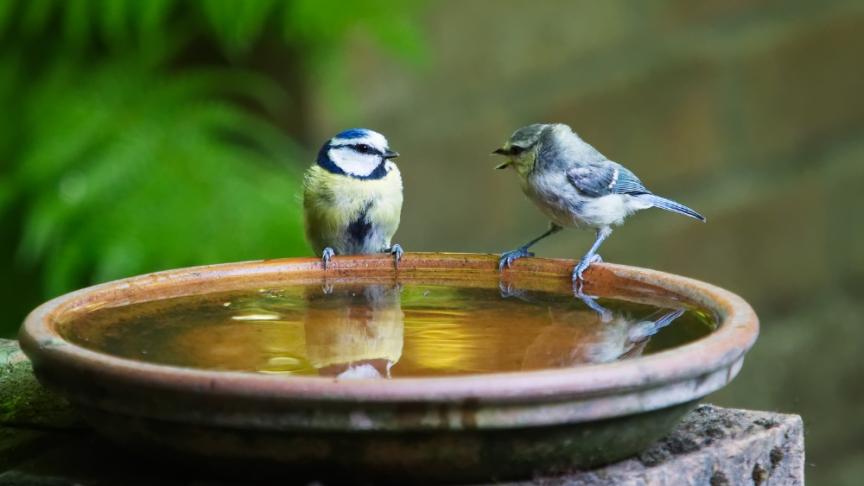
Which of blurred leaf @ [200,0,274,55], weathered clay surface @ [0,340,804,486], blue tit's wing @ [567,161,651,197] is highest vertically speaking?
blurred leaf @ [200,0,274,55]

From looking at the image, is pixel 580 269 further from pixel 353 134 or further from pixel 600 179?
pixel 353 134

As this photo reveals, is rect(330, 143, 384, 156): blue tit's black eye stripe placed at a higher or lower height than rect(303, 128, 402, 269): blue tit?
higher

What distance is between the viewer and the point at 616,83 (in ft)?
16.7

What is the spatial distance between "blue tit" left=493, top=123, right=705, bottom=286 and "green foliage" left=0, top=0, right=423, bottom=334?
1032 millimetres

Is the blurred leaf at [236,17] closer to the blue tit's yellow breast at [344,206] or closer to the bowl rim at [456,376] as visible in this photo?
the blue tit's yellow breast at [344,206]

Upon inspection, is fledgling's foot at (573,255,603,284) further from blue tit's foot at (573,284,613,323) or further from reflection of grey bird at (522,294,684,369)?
reflection of grey bird at (522,294,684,369)

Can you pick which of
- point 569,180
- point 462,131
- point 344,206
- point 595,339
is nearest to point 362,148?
point 344,206

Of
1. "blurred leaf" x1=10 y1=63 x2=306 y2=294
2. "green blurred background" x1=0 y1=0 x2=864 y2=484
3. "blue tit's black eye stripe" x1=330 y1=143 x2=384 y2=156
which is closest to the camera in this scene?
"blue tit's black eye stripe" x1=330 y1=143 x2=384 y2=156

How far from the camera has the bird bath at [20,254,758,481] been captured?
1.51 metres

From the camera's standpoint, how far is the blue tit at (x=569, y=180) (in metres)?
3.12

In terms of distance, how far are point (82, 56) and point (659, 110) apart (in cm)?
228

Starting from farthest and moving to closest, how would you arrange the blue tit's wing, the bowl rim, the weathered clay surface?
the blue tit's wing < the weathered clay surface < the bowl rim

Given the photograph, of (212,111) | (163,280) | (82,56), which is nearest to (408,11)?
(212,111)

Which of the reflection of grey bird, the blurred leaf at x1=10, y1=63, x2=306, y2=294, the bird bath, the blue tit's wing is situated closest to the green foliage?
the blurred leaf at x1=10, y1=63, x2=306, y2=294
